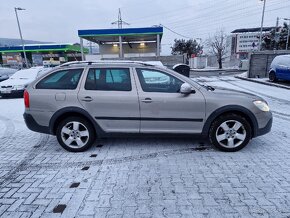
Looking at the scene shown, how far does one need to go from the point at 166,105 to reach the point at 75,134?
5.94 feet

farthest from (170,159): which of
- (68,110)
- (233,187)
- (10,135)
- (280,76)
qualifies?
(280,76)

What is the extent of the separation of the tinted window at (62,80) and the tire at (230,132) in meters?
2.69

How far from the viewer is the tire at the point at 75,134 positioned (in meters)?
4.38

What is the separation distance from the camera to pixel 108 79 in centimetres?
433

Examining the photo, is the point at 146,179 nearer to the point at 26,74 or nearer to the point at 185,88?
the point at 185,88

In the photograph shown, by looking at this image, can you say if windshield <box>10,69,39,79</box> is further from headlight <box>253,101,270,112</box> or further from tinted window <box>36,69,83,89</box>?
headlight <box>253,101,270,112</box>

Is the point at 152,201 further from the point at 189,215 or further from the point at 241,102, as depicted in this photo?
the point at 241,102

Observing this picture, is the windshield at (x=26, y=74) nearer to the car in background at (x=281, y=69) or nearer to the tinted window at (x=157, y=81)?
the tinted window at (x=157, y=81)

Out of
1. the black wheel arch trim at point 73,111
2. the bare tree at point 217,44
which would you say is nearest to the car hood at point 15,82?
the black wheel arch trim at point 73,111

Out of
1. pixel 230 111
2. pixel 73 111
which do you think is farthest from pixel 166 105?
pixel 73 111

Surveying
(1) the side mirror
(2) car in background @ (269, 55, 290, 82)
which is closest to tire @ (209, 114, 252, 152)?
(1) the side mirror

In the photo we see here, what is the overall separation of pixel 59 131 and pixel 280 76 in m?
14.1

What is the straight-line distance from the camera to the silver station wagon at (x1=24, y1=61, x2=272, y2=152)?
13.7ft

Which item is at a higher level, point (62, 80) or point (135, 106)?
point (62, 80)
